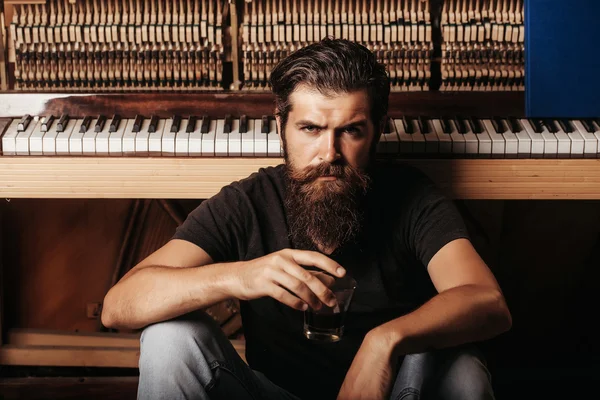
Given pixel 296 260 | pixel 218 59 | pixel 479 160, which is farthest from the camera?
pixel 218 59

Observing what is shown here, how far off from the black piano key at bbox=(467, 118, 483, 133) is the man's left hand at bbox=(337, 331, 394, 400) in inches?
42.4

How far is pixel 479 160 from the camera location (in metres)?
2.48

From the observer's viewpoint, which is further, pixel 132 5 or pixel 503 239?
pixel 503 239

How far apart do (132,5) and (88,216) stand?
90 cm

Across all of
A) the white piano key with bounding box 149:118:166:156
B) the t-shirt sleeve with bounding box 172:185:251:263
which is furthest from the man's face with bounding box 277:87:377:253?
the white piano key with bounding box 149:118:166:156

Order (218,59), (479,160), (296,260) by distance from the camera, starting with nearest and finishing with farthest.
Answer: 1. (296,260)
2. (479,160)
3. (218,59)

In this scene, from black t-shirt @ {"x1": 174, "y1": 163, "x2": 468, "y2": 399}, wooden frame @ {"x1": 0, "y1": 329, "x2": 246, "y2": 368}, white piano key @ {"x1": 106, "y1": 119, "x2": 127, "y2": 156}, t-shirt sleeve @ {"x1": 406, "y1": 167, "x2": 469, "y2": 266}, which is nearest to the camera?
t-shirt sleeve @ {"x1": 406, "y1": 167, "x2": 469, "y2": 266}

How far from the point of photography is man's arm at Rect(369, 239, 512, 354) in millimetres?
1676

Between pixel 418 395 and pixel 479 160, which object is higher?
pixel 479 160

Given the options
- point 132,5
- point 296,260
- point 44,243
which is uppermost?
point 132,5

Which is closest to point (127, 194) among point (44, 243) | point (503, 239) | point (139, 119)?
point (139, 119)

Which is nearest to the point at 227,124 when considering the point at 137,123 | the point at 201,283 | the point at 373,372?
the point at 137,123

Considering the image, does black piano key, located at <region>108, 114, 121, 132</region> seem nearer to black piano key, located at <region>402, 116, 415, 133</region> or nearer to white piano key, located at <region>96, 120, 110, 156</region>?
white piano key, located at <region>96, 120, 110, 156</region>

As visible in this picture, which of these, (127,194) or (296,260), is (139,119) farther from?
(296,260)
